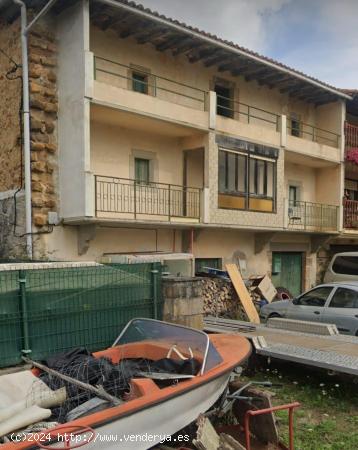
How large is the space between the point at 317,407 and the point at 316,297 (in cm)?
421

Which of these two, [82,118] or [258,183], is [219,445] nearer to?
[82,118]

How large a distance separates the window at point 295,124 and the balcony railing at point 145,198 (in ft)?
20.1

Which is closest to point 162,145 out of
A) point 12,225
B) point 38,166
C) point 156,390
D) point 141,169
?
point 141,169

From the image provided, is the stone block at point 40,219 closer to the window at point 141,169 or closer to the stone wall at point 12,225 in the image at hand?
the stone wall at point 12,225

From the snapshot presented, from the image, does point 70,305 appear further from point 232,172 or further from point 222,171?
point 232,172

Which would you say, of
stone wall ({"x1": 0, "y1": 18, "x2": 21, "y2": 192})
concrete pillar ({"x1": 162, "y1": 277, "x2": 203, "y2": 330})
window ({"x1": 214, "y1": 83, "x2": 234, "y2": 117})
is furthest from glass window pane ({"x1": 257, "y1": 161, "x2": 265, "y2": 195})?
concrete pillar ({"x1": 162, "y1": 277, "x2": 203, "y2": 330})

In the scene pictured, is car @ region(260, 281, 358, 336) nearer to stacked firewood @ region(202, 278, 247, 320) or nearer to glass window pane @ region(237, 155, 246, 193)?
stacked firewood @ region(202, 278, 247, 320)

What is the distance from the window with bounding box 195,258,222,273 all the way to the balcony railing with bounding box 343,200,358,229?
6.37m

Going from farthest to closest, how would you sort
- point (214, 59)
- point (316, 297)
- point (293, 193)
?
point (293, 193), point (214, 59), point (316, 297)

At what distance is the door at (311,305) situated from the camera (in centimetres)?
961

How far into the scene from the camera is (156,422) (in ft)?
12.6

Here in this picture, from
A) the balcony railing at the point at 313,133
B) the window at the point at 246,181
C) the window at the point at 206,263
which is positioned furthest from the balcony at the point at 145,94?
the balcony railing at the point at 313,133

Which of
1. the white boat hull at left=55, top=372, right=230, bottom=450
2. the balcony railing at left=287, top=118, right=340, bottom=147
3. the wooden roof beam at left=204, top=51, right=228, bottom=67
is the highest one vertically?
the wooden roof beam at left=204, top=51, right=228, bottom=67

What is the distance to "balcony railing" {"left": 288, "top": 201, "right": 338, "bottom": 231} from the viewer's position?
55.5ft
